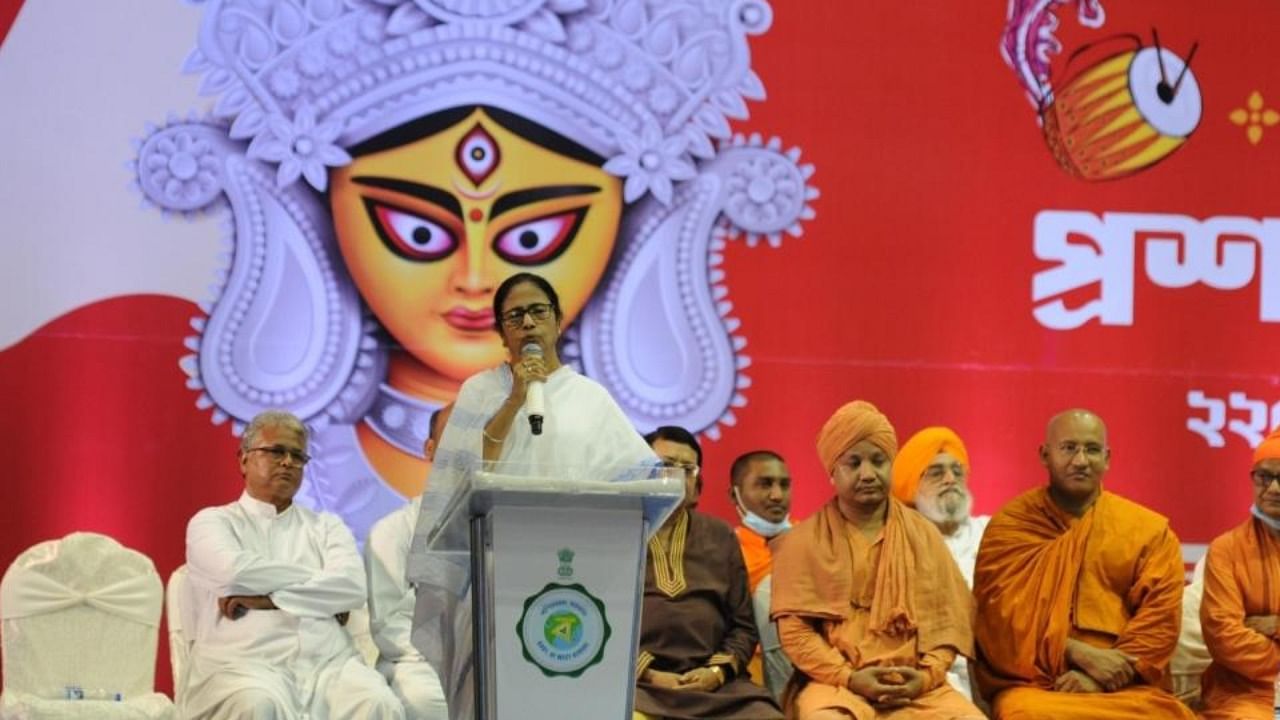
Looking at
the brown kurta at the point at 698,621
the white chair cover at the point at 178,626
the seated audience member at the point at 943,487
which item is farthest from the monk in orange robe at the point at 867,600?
the white chair cover at the point at 178,626

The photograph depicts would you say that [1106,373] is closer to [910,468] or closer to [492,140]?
[910,468]

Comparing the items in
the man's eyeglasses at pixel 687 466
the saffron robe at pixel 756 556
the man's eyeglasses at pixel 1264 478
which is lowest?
the saffron robe at pixel 756 556

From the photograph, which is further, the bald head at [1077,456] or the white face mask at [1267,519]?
the white face mask at [1267,519]

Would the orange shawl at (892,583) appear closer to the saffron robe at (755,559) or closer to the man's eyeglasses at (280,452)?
the saffron robe at (755,559)

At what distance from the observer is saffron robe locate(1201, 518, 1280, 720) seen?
562cm

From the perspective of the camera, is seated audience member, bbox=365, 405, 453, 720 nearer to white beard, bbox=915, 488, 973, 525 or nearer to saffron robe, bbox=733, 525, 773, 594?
saffron robe, bbox=733, 525, 773, 594

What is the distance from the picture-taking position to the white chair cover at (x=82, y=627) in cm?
567

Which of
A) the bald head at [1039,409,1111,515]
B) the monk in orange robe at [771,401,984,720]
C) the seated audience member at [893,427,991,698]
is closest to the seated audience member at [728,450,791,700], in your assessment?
the seated audience member at [893,427,991,698]

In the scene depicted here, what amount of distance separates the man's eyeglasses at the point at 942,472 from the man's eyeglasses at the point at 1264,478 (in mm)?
1138

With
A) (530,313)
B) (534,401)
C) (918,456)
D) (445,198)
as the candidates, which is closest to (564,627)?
(534,401)

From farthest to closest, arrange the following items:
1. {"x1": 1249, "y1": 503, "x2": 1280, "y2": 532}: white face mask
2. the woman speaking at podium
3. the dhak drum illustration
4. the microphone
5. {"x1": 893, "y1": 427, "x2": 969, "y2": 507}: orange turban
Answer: the dhak drum illustration < {"x1": 893, "y1": 427, "x2": 969, "y2": 507}: orange turban < {"x1": 1249, "y1": 503, "x2": 1280, "y2": 532}: white face mask < the woman speaking at podium < the microphone

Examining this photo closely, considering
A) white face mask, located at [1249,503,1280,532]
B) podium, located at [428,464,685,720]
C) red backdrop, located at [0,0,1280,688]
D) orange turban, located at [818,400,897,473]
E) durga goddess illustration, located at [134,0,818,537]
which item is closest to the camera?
podium, located at [428,464,685,720]

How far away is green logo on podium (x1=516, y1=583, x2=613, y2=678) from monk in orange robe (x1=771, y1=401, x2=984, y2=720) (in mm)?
1452

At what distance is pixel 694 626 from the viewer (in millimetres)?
5465
